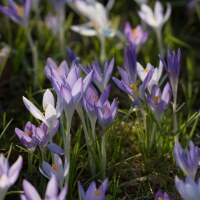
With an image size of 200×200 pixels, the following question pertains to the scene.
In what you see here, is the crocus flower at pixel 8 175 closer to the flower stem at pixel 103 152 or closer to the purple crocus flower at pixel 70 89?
the purple crocus flower at pixel 70 89

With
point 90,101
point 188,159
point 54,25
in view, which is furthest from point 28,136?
point 54,25

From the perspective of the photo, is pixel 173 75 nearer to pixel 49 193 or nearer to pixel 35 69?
pixel 49 193

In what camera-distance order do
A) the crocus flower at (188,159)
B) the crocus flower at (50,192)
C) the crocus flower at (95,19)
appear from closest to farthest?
the crocus flower at (50,192)
the crocus flower at (188,159)
the crocus flower at (95,19)

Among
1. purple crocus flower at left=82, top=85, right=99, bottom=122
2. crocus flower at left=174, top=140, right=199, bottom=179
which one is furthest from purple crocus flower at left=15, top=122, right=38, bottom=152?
crocus flower at left=174, top=140, right=199, bottom=179

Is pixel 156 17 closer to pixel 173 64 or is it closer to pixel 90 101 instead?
pixel 173 64

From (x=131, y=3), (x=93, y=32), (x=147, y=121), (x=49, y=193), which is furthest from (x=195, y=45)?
(x=49, y=193)

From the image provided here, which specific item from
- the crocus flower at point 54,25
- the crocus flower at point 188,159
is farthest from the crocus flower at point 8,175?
the crocus flower at point 54,25
